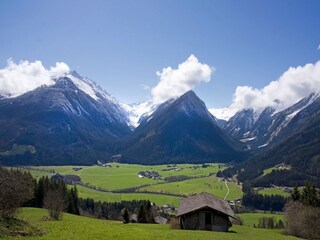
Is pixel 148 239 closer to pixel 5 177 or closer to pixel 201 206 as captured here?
pixel 5 177

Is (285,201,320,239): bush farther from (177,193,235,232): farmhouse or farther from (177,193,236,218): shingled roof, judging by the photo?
(177,193,235,232): farmhouse

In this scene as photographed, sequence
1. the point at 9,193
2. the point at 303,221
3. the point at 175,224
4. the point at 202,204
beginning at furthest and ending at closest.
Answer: the point at 175,224, the point at 202,204, the point at 303,221, the point at 9,193

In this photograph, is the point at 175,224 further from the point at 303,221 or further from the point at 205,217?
the point at 303,221

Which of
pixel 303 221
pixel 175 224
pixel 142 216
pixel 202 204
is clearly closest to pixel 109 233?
pixel 202 204

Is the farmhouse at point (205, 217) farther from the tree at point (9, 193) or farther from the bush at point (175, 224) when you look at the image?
the tree at point (9, 193)

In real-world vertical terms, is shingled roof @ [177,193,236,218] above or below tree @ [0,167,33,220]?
below

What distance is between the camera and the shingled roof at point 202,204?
8012cm

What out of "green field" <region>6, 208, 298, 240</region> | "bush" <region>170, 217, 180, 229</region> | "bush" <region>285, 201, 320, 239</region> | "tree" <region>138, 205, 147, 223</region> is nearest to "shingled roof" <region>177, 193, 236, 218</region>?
"bush" <region>170, 217, 180, 229</region>

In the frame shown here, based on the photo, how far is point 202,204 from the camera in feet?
265

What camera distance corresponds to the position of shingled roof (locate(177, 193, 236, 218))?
80125mm

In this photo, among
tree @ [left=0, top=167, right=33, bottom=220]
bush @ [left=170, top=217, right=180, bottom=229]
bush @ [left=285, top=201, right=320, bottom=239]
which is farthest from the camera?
bush @ [left=170, top=217, right=180, bottom=229]

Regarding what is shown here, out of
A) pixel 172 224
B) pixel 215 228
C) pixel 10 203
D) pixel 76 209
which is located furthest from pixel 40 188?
pixel 10 203

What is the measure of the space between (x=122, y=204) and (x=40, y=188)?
3087 inches

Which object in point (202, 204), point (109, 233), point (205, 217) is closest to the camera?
point (109, 233)
